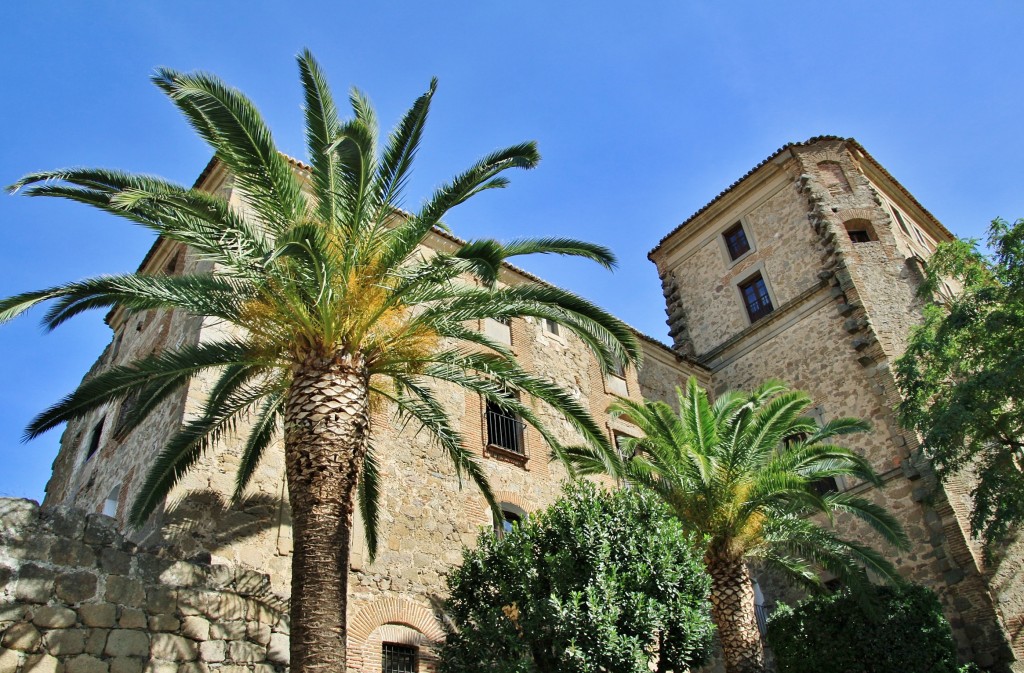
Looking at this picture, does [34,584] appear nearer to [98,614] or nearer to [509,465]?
[98,614]

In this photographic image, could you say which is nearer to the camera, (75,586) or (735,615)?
(75,586)

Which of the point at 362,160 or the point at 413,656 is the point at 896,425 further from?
the point at 362,160

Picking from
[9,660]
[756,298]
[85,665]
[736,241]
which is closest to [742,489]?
[85,665]

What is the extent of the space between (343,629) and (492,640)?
2.71m

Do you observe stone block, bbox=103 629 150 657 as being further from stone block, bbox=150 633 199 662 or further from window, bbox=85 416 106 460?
window, bbox=85 416 106 460

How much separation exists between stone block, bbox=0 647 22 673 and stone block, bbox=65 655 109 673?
470mm

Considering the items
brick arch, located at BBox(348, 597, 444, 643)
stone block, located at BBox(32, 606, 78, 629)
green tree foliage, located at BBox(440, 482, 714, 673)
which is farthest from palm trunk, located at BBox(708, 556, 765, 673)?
stone block, located at BBox(32, 606, 78, 629)

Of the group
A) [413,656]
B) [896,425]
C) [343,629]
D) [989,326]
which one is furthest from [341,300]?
[896,425]

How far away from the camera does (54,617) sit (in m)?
8.01

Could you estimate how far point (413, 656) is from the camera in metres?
11.7

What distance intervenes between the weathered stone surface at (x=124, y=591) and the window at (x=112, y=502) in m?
5.02

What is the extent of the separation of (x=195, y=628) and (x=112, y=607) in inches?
36.6

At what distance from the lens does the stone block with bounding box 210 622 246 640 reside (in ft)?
29.9

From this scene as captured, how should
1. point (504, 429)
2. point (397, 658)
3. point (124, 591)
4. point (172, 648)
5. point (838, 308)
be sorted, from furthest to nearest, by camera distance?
1. point (838, 308)
2. point (504, 429)
3. point (397, 658)
4. point (172, 648)
5. point (124, 591)
